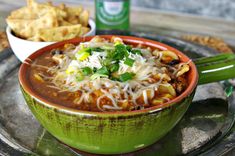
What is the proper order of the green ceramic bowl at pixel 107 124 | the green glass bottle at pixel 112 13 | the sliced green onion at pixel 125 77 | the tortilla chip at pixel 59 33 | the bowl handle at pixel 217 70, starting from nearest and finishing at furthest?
1. the green ceramic bowl at pixel 107 124
2. the sliced green onion at pixel 125 77
3. the bowl handle at pixel 217 70
4. the tortilla chip at pixel 59 33
5. the green glass bottle at pixel 112 13

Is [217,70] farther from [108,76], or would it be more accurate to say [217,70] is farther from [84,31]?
[84,31]

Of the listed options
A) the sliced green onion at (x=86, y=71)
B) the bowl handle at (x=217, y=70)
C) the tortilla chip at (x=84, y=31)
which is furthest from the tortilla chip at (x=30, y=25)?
the bowl handle at (x=217, y=70)

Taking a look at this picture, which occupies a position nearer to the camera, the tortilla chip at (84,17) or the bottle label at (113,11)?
the tortilla chip at (84,17)

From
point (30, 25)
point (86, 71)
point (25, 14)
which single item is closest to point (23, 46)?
point (30, 25)

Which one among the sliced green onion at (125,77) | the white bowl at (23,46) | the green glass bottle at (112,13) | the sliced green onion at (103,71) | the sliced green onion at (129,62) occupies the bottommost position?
the green glass bottle at (112,13)

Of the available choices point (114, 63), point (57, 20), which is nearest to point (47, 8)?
point (57, 20)

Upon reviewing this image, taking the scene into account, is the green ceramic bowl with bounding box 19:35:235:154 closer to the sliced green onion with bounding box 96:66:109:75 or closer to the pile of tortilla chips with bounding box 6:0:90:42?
the sliced green onion with bounding box 96:66:109:75

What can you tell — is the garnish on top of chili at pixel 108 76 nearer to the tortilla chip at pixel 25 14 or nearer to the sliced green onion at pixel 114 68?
the sliced green onion at pixel 114 68

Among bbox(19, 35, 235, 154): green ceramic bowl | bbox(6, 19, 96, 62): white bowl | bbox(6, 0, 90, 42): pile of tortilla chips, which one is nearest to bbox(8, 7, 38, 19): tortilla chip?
bbox(6, 0, 90, 42): pile of tortilla chips
